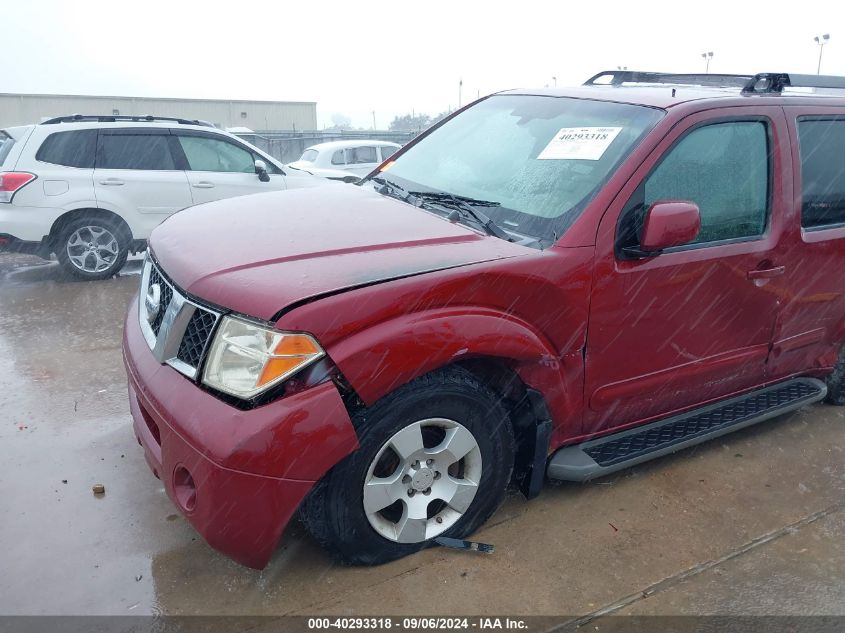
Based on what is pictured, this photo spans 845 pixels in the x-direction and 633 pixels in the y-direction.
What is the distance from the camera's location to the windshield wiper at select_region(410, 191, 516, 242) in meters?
2.75

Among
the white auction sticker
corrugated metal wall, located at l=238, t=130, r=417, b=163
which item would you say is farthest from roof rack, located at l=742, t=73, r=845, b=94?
corrugated metal wall, located at l=238, t=130, r=417, b=163

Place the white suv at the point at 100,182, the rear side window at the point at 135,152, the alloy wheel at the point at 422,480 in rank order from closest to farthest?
the alloy wheel at the point at 422,480 < the white suv at the point at 100,182 < the rear side window at the point at 135,152

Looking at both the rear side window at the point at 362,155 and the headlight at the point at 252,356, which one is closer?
the headlight at the point at 252,356

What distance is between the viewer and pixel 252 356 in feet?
7.17

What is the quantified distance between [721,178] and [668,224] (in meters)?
0.66

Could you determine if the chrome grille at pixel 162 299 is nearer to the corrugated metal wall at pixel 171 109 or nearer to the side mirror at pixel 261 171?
the side mirror at pixel 261 171

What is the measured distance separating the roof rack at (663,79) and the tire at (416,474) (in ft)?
7.61

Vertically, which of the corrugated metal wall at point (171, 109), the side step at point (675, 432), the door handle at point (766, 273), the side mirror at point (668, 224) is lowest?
the side step at point (675, 432)

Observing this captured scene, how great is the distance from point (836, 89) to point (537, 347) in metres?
2.65

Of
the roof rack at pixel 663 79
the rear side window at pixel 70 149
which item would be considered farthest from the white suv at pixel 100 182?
the roof rack at pixel 663 79

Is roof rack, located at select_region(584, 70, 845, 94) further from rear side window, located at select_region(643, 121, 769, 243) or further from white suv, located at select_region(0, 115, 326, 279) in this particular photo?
white suv, located at select_region(0, 115, 326, 279)

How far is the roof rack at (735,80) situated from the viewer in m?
3.34

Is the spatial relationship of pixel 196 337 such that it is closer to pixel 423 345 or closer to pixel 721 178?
pixel 423 345

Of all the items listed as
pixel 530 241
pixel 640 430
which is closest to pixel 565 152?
pixel 530 241
